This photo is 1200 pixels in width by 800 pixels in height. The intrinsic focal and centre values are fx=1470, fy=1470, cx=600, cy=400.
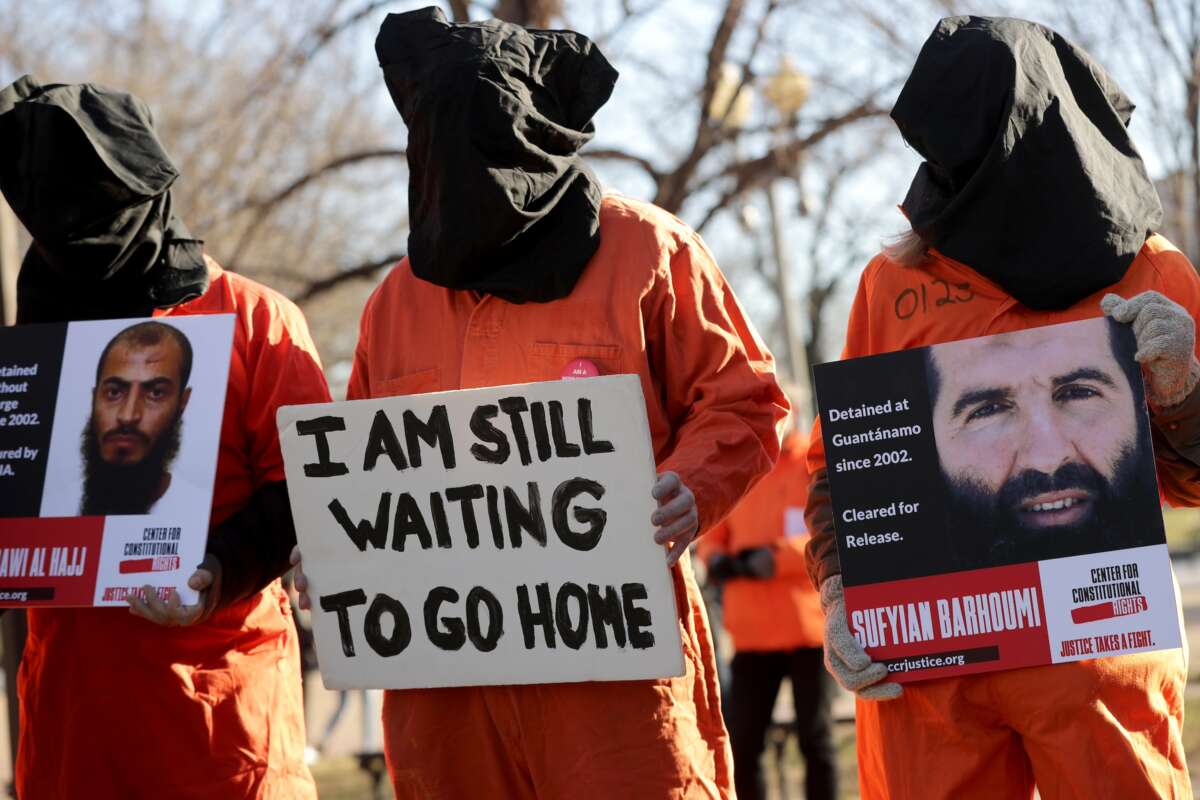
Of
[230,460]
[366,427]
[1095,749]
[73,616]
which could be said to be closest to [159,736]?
[73,616]

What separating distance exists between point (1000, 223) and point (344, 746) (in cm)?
1064

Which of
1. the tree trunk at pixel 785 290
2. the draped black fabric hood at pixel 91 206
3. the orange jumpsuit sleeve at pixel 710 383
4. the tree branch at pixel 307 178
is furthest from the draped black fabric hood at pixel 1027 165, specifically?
the tree trunk at pixel 785 290

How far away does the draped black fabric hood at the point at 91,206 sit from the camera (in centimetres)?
351

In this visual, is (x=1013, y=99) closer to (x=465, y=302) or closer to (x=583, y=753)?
(x=465, y=302)

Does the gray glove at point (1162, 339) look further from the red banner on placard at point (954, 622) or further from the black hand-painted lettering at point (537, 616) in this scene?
the black hand-painted lettering at point (537, 616)

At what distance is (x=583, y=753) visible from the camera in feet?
9.29

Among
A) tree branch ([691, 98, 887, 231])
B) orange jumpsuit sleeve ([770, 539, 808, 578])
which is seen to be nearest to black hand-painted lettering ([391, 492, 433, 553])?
orange jumpsuit sleeve ([770, 539, 808, 578])

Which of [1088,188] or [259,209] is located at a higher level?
[259,209]

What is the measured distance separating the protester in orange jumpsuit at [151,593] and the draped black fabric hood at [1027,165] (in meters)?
1.53

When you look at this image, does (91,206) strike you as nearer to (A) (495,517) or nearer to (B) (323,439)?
(B) (323,439)

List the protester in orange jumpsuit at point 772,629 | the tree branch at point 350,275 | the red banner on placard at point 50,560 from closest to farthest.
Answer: the red banner on placard at point 50,560 → the protester in orange jumpsuit at point 772,629 → the tree branch at point 350,275

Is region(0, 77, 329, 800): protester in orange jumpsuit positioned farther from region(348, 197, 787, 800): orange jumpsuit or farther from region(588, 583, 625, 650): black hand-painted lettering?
region(588, 583, 625, 650): black hand-painted lettering

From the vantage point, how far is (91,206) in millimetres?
3504

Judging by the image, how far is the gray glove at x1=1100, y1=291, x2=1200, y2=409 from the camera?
259cm
